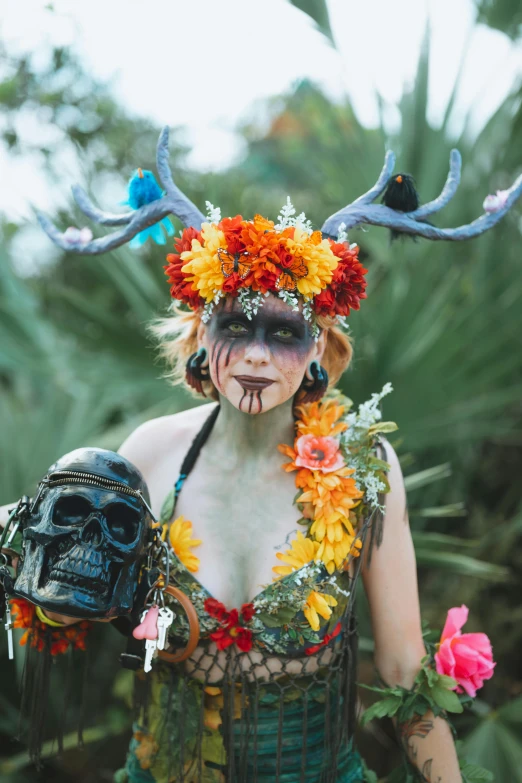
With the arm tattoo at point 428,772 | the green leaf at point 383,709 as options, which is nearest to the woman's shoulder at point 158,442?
the green leaf at point 383,709

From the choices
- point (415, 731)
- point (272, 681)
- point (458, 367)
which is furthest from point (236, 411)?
point (458, 367)

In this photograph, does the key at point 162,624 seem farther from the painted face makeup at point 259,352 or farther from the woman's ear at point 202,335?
the woman's ear at point 202,335

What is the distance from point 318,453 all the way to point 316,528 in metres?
0.18

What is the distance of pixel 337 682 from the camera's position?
1781 mm

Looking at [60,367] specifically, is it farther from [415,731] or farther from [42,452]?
[415,731]

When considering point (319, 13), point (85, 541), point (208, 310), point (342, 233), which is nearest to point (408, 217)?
point (342, 233)

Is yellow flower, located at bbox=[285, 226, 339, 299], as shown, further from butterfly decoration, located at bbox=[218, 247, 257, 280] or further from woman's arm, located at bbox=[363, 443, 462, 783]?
woman's arm, located at bbox=[363, 443, 462, 783]

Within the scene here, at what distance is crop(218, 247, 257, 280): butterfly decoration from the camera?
5.12 ft

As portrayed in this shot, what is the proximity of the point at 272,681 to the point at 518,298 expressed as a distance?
185 cm

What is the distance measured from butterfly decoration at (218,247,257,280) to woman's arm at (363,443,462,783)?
617mm

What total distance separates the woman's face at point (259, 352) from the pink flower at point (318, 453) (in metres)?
0.20

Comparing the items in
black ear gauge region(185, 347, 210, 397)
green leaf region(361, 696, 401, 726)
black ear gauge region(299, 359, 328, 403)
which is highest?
black ear gauge region(185, 347, 210, 397)

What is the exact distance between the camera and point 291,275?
1.57 metres

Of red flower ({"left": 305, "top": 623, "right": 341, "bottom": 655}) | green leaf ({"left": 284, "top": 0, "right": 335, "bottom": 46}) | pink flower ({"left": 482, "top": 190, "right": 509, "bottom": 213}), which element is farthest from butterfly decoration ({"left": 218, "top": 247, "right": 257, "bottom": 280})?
green leaf ({"left": 284, "top": 0, "right": 335, "bottom": 46})
